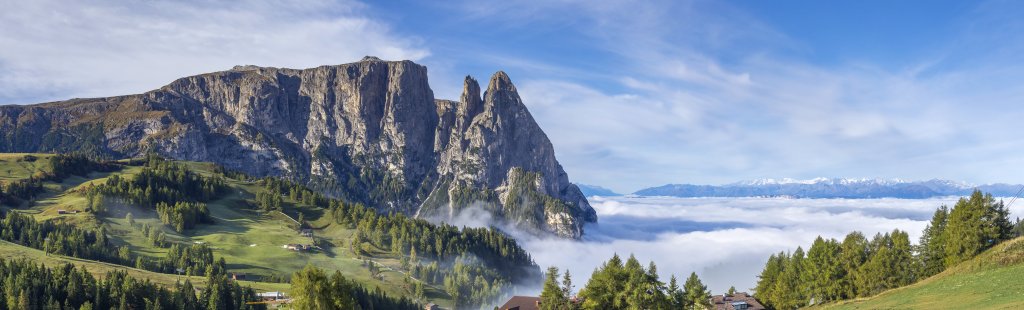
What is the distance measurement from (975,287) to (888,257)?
36464 mm

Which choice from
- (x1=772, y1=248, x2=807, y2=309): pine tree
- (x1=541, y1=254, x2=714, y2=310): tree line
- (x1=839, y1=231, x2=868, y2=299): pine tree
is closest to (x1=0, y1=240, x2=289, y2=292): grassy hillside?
(x1=541, y1=254, x2=714, y2=310): tree line

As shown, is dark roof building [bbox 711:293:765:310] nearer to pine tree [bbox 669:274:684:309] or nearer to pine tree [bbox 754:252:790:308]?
pine tree [bbox 754:252:790:308]

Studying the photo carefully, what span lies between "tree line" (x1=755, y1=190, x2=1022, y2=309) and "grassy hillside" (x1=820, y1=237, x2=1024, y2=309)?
6.07 metres

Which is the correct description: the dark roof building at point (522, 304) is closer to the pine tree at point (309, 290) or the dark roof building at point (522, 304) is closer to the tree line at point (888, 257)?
the tree line at point (888, 257)

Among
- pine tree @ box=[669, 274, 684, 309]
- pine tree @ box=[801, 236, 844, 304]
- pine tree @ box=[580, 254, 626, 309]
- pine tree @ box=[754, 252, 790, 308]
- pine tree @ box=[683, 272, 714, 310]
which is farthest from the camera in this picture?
pine tree @ box=[754, 252, 790, 308]

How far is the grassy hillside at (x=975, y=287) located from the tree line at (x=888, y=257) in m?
6.07

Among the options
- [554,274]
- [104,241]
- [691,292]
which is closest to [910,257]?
[691,292]

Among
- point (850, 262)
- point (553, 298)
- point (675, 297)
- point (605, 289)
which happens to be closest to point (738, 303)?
point (850, 262)

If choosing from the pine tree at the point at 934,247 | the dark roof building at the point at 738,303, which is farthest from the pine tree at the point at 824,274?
the pine tree at the point at 934,247

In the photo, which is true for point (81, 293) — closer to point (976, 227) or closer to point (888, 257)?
point (888, 257)

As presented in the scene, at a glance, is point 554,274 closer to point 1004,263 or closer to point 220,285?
point 1004,263

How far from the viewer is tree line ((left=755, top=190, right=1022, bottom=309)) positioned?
310 feet

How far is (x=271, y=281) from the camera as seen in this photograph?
18525 cm

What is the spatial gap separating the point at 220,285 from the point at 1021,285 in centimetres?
13225
